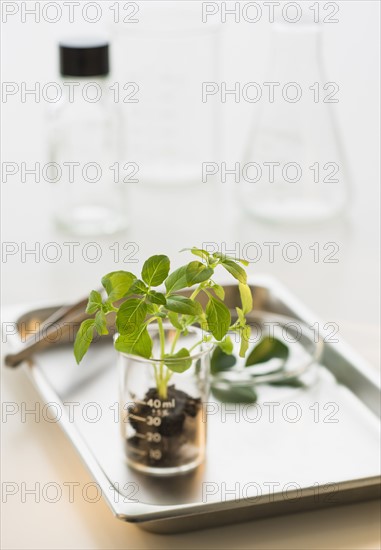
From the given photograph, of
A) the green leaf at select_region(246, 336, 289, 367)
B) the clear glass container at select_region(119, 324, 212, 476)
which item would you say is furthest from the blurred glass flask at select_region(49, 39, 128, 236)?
the clear glass container at select_region(119, 324, 212, 476)

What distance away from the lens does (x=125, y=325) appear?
709mm

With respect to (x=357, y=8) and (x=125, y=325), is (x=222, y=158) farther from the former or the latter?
(x=125, y=325)

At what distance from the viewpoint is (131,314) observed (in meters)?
0.70

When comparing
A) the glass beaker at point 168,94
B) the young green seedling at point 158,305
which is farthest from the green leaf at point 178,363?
the glass beaker at point 168,94

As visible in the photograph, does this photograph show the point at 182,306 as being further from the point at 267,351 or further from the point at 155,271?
the point at 267,351

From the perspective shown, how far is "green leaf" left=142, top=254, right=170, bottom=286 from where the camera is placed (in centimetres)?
72

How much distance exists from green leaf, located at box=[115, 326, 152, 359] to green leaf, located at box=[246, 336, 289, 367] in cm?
23

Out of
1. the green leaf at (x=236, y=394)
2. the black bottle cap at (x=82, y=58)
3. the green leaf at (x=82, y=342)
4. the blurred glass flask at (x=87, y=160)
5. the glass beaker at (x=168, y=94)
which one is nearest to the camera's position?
the green leaf at (x=82, y=342)

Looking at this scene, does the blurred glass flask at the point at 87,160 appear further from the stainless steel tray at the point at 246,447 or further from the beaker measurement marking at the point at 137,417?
the beaker measurement marking at the point at 137,417

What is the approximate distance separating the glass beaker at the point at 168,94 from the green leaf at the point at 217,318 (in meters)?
0.70

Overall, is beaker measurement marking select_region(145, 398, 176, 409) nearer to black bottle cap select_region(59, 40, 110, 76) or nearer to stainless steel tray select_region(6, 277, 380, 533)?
stainless steel tray select_region(6, 277, 380, 533)

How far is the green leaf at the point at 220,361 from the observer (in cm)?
93

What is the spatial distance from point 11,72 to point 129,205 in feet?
1.15

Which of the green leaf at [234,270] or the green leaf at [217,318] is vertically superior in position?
the green leaf at [234,270]
